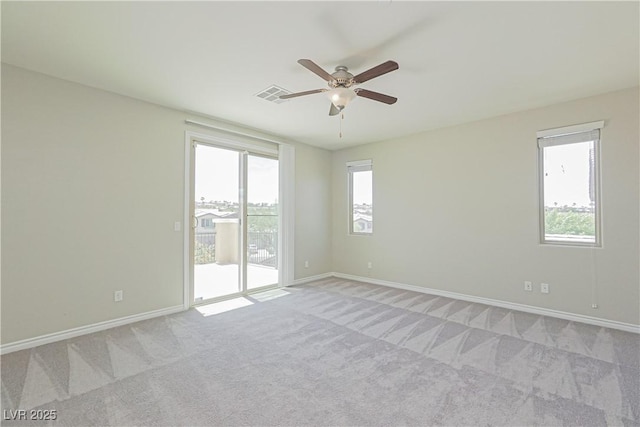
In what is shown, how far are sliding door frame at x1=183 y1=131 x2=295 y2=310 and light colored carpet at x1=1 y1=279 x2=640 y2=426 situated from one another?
0.83m

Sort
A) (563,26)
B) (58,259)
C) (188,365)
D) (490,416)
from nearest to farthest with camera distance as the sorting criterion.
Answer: (490,416) → (563,26) → (188,365) → (58,259)

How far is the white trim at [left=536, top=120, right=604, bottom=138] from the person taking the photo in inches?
131

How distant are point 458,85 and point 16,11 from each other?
12.2ft

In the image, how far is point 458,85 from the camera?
3064mm

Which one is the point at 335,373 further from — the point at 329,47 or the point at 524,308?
the point at 524,308

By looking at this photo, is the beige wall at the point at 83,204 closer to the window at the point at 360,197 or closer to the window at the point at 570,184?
the window at the point at 360,197

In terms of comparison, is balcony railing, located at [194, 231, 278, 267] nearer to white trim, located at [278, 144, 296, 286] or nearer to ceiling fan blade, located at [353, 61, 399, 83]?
white trim, located at [278, 144, 296, 286]

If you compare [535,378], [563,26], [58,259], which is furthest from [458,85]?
[58,259]

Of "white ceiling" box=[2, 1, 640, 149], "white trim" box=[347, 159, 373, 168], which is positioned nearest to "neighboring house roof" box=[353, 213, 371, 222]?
"white trim" box=[347, 159, 373, 168]

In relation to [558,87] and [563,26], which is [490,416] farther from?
[558,87]

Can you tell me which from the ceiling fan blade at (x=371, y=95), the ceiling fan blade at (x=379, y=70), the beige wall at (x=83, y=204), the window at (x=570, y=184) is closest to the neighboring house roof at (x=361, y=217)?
the window at (x=570, y=184)

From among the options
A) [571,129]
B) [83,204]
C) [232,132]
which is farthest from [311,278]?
[571,129]

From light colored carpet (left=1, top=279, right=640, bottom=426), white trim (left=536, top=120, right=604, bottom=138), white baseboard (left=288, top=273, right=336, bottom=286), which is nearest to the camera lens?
light colored carpet (left=1, top=279, right=640, bottom=426)

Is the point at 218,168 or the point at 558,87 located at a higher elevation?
the point at 558,87
